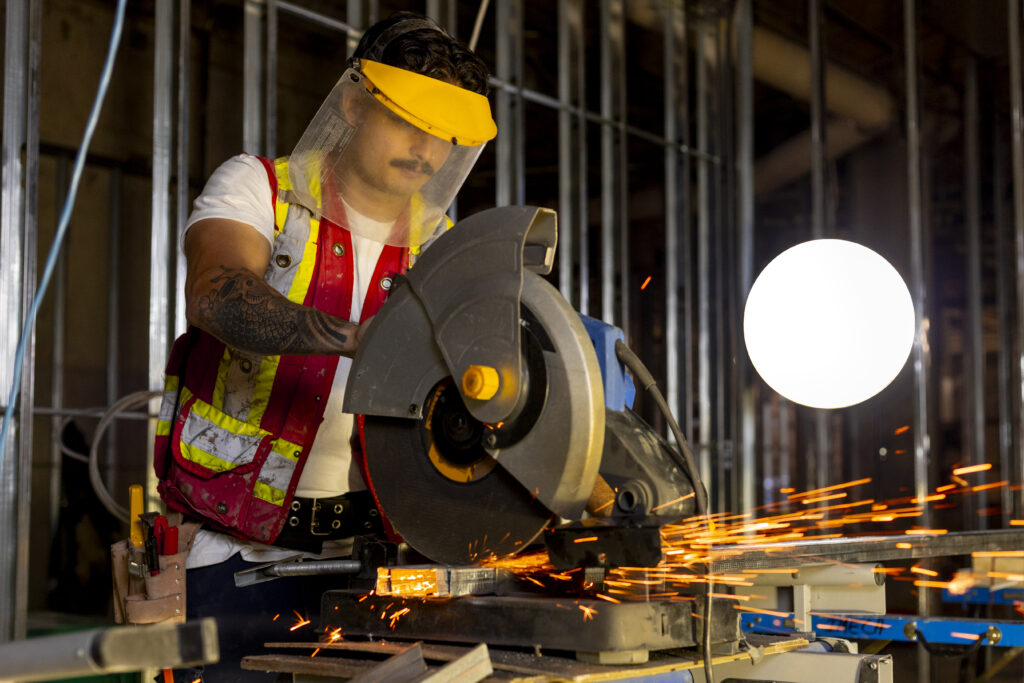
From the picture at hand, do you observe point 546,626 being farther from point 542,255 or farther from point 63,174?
point 63,174

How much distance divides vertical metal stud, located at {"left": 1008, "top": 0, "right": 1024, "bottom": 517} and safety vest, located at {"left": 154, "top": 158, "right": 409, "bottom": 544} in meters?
3.09

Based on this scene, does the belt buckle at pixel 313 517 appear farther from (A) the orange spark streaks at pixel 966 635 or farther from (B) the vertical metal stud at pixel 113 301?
(B) the vertical metal stud at pixel 113 301

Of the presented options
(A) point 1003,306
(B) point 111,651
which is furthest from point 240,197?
(A) point 1003,306

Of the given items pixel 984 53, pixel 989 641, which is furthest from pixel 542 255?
pixel 984 53

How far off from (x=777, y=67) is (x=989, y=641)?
4131 millimetres

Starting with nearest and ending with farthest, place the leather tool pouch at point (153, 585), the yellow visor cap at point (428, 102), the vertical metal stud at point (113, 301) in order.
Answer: the yellow visor cap at point (428, 102) < the leather tool pouch at point (153, 585) < the vertical metal stud at point (113, 301)

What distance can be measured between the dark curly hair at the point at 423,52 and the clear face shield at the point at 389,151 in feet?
0.16

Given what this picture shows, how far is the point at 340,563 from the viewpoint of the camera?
1.51 metres

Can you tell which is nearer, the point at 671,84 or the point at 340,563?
the point at 340,563

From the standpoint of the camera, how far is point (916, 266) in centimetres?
462

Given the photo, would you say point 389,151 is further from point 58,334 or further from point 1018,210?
point 58,334

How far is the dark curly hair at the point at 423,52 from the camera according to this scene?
5.30ft

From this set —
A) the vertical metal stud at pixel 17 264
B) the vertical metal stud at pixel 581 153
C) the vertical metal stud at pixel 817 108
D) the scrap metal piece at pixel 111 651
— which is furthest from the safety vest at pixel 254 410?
the vertical metal stud at pixel 817 108

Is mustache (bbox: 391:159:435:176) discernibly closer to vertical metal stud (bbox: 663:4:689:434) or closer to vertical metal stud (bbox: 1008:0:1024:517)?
vertical metal stud (bbox: 1008:0:1024:517)
